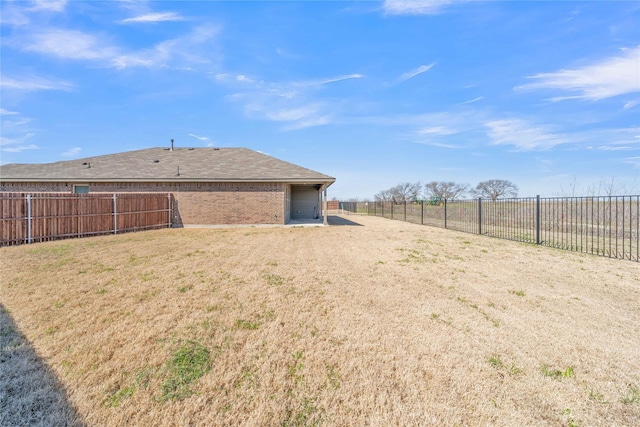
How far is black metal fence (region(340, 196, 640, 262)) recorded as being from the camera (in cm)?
816

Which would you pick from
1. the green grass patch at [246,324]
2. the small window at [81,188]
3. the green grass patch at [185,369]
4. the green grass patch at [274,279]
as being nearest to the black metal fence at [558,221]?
the green grass patch at [274,279]

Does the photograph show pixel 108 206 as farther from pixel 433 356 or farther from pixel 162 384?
pixel 433 356

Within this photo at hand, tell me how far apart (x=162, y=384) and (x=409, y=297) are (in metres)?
3.54

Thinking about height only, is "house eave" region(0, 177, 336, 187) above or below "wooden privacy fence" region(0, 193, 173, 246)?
above

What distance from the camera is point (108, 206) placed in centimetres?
1158

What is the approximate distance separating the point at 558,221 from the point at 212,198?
52.9ft

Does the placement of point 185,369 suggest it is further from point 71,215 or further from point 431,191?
point 431,191

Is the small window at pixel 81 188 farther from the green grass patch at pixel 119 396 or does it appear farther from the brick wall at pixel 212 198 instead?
the green grass patch at pixel 119 396

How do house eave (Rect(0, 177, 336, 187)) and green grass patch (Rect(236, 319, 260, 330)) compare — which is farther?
house eave (Rect(0, 177, 336, 187))

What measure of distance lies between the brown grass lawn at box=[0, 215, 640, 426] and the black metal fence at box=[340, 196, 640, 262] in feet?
10.6

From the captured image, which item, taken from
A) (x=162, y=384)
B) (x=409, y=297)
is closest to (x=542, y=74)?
(x=409, y=297)

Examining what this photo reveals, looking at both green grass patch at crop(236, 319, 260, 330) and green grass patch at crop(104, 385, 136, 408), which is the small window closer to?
green grass patch at crop(236, 319, 260, 330)

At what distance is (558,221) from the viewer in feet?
33.7

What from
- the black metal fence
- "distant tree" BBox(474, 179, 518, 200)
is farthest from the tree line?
the black metal fence
